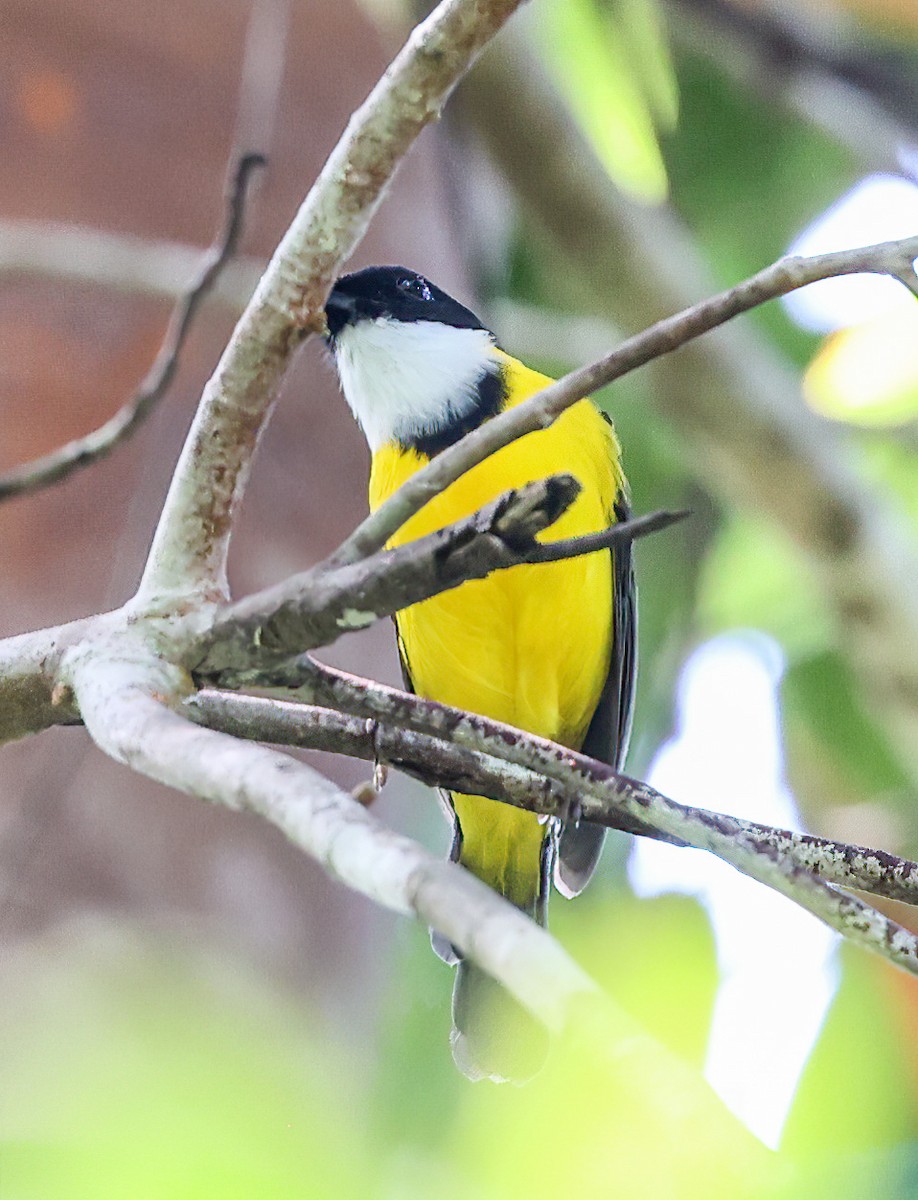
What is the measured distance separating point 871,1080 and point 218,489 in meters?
2.38

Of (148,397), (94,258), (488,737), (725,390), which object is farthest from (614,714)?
(488,737)

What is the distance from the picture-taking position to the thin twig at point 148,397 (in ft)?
6.32

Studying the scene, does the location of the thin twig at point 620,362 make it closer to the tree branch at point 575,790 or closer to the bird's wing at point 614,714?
the tree branch at point 575,790

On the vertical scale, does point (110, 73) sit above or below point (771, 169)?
below

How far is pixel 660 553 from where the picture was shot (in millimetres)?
5113

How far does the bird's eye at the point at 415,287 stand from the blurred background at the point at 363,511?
33cm

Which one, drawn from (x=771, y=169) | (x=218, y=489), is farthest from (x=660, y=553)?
(x=218, y=489)

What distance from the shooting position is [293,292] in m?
1.63

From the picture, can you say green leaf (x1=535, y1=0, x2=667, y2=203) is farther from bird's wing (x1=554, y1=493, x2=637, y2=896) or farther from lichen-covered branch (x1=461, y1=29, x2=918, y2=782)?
bird's wing (x1=554, y1=493, x2=637, y2=896)

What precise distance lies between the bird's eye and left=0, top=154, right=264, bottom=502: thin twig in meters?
1.09

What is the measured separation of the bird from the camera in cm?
297

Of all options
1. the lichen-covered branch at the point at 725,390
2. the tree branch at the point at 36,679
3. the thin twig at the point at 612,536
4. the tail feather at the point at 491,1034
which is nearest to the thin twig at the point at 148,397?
the tree branch at the point at 36,679

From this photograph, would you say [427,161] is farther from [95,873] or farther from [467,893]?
[467,893]

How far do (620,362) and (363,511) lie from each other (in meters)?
1.88
